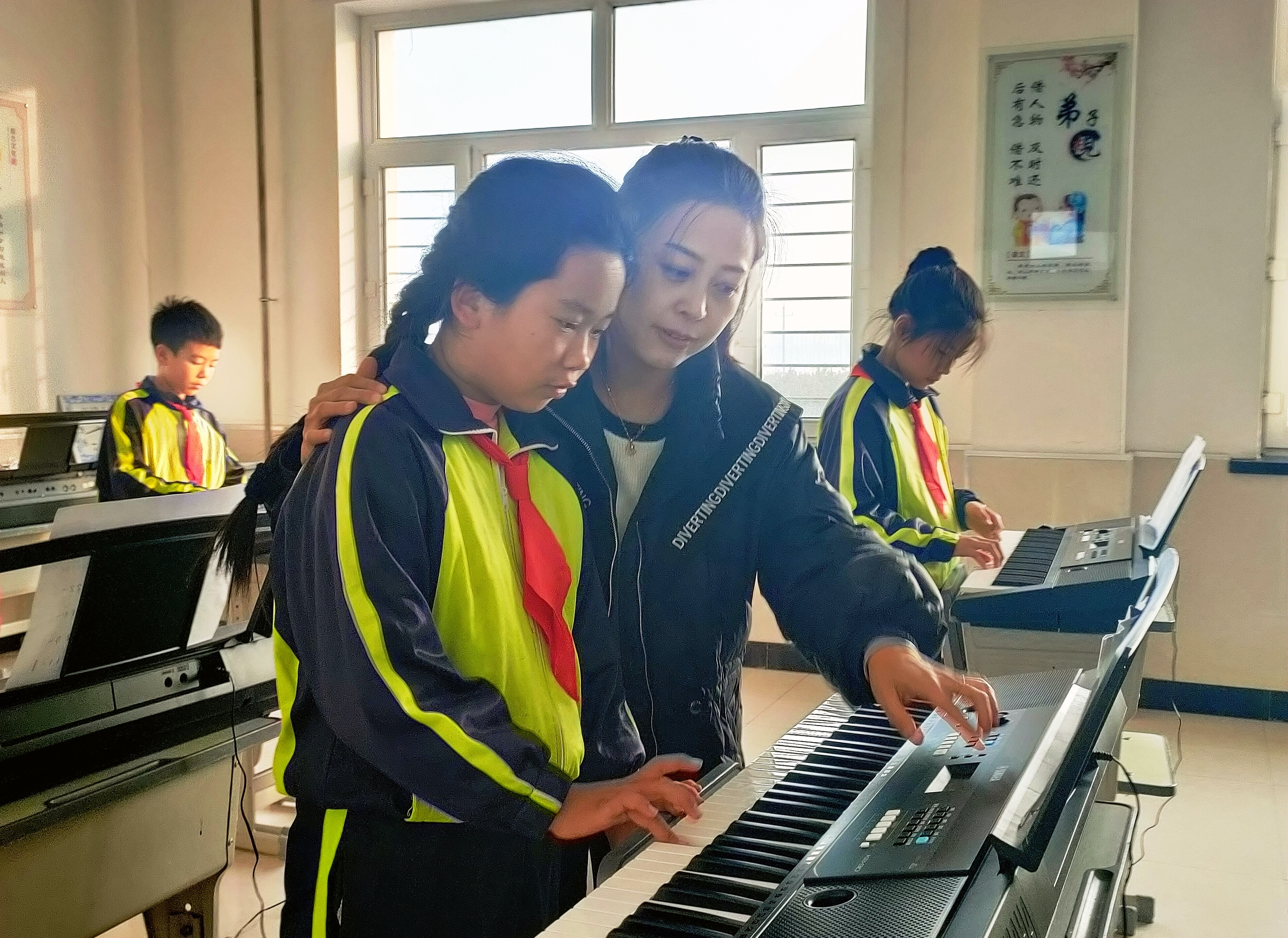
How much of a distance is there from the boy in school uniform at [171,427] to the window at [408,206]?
142cm

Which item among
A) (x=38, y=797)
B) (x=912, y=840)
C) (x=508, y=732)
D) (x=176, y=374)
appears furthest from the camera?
(x=176, y=374)

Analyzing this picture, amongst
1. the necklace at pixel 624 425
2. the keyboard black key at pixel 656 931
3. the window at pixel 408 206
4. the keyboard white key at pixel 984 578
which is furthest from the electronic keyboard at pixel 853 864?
the window at pixel 408 206

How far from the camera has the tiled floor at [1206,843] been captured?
2443 millimetres

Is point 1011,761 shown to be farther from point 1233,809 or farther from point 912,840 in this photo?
point 1233,809

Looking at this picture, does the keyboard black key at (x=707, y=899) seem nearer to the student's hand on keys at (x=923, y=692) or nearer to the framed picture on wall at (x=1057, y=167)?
the student's hand on keys at (x=923, y=692)

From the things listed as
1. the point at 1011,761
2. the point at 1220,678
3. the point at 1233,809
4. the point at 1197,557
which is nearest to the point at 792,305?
the point at 1197,557

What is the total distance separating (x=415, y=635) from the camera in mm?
885

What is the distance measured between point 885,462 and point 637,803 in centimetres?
162

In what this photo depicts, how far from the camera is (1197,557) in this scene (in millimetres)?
3918

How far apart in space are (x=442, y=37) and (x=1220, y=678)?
3854 mm

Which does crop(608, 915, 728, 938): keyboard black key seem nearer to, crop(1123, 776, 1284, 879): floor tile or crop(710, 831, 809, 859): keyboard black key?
crop(710, 831, 809, 859): keyboard black key

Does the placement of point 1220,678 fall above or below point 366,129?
below

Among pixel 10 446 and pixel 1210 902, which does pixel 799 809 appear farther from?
pixel 10 446

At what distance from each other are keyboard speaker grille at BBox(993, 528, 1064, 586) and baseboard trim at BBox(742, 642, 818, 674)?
1.97 m
